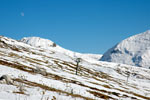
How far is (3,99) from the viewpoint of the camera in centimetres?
1205

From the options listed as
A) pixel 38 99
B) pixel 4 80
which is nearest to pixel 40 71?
pixel 4 80

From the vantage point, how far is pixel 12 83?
73.3ft

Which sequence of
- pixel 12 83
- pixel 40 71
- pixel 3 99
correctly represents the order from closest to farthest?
pixel 3 99 → pixel 12 83 → pixel 40 71

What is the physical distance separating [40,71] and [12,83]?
144 feet

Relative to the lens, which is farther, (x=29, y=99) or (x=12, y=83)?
(x=12, y=83)

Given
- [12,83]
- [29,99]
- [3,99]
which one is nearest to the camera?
[3,99]

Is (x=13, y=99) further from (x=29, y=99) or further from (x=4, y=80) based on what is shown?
(x=4, y=80)

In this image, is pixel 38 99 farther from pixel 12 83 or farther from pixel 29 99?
pixel 12 83

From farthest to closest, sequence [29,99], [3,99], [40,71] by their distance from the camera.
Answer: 1. [40,71]
2. [29,99]
3. [3,99]

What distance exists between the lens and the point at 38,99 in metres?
14.8

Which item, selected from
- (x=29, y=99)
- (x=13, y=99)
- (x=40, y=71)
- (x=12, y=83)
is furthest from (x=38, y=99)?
(x=40, y=71)

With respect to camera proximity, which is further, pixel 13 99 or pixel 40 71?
pixel 40 71

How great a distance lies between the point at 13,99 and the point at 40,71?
53.9 meters

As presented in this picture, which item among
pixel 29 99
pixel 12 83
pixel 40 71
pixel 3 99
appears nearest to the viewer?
pixel 3 99
